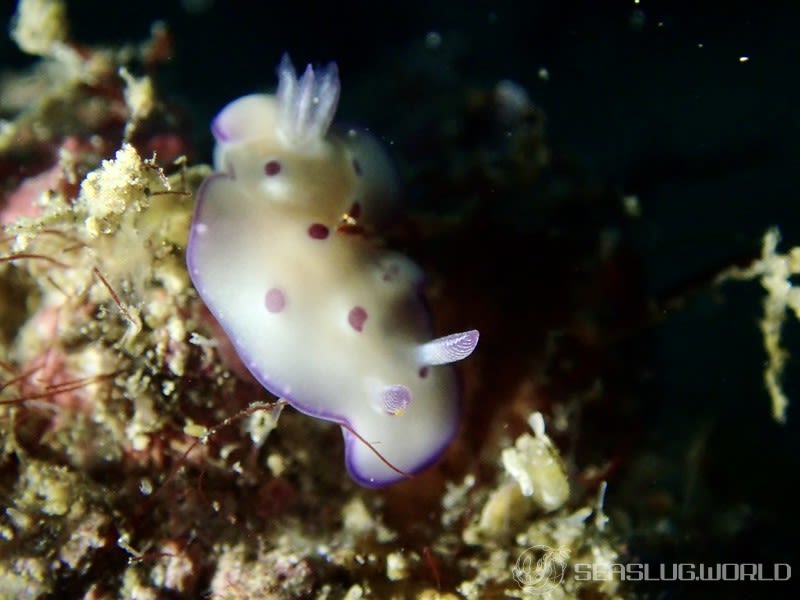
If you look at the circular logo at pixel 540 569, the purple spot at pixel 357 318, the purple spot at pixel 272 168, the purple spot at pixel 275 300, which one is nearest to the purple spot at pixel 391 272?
the purple spot at pixel 357 318

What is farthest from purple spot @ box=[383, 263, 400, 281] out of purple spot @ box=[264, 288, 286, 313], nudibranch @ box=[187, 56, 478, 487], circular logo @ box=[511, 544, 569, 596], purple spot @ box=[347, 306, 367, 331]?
circular logo @ box=[511, 544, 569, 596]

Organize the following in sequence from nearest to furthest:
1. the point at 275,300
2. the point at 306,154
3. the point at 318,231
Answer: the point at 275,300 < the point at 318,231 < the point at 306,154

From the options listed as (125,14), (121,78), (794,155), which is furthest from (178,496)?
(794,155)

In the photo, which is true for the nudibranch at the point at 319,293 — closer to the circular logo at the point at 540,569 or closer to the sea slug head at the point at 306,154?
the sea slug head at the point at 306,154

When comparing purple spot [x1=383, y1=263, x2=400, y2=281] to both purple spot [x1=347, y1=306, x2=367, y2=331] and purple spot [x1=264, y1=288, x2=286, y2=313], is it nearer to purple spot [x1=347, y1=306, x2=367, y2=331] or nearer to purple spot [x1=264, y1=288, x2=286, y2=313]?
purple spot [x1=347, y1=306, x2=367, y2=331]

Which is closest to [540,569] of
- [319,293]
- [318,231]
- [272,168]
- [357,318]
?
[357,318]

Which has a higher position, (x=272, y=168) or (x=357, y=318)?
(x=272, y=168)

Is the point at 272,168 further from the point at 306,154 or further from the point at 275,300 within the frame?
the point at 275,300

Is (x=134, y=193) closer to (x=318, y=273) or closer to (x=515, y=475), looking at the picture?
(x=318, y=273)
